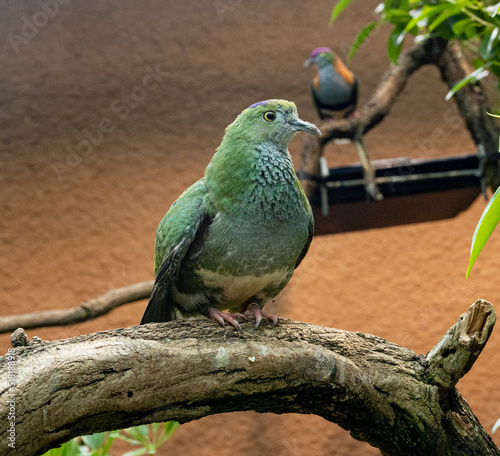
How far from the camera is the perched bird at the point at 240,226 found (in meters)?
1.64

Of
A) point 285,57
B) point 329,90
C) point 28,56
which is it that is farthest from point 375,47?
point 28,56

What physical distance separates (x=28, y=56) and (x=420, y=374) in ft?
11.8

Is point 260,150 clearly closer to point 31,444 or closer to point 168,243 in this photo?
point 168,243

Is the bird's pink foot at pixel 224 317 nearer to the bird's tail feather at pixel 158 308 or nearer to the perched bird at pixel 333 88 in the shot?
the bird's tail feather at pixel 158 308

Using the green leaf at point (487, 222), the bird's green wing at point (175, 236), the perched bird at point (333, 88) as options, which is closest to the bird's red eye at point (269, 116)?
the bird's green wing at point (175, 236)

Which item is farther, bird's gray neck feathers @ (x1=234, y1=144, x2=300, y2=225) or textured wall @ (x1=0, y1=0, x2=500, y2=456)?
textured wall @ (x1=0, y1=0, x2=500, y2=456)

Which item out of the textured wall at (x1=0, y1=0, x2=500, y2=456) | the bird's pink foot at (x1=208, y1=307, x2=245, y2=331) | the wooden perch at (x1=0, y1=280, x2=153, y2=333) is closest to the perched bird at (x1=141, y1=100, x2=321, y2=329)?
the bird's pink foot at (x1=208, y1=307, x2=245, y2=331)

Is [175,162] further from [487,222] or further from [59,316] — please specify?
[487,222]

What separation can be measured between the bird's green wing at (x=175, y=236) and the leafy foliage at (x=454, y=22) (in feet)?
3.12

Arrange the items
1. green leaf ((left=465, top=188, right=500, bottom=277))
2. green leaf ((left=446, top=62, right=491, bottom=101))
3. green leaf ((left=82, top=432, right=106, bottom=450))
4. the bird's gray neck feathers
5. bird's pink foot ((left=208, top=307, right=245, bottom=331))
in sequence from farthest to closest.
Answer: green leaf ((left=82, top=432, right=106, bottom=450))
green leaf ((left=446, top=62, right=491, bottom=101))
the bird's gray neck feathers
bird's pink foot ((left=208, top=307, right=245, bottom=331))
green leaf ((left=465, top=188, right=500, bottom=277))

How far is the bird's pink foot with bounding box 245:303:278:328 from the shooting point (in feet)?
5.26

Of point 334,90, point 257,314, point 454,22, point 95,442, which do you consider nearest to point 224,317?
point 257,314

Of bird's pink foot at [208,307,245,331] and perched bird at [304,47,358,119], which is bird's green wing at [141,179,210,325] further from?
perched bird at [304,47,358,119]

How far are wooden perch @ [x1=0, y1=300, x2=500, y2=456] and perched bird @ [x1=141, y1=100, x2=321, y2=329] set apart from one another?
172mm
